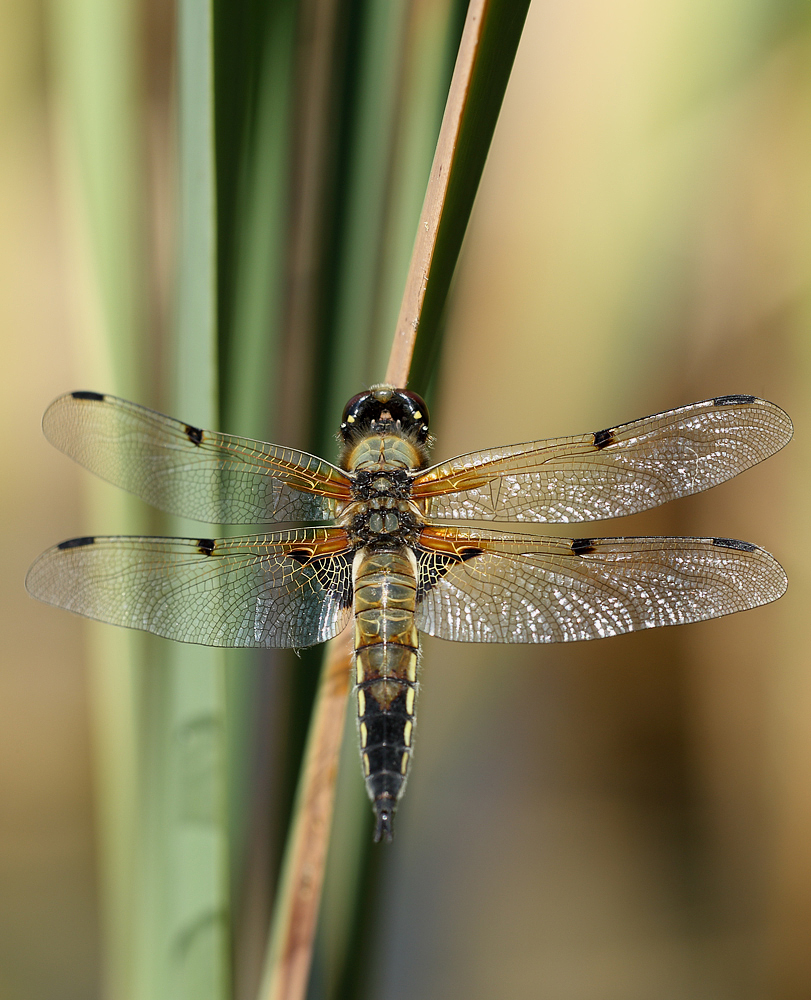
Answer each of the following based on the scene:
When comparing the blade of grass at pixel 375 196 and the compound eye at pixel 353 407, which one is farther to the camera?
the compound eye at pixel 353 407

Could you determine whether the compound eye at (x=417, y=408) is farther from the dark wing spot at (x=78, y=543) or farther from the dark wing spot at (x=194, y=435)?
the dark wing spot at (x=78, y=543)

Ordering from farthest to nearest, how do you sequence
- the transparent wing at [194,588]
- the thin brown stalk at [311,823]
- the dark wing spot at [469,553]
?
the dark wing spot at [469,553], the transparent wing at [194,588], the thin brown stalk at [311,823]

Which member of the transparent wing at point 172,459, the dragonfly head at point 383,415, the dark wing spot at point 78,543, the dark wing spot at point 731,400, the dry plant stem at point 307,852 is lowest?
the dry plant stem at point 307,852

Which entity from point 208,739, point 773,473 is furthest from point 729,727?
point 208,739

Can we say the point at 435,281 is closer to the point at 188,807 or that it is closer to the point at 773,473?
the point at 188,807

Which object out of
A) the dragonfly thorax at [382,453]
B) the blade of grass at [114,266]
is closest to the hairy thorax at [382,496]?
the dragonfly thorax at [382,453]

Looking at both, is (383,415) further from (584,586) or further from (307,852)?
(307,852)
